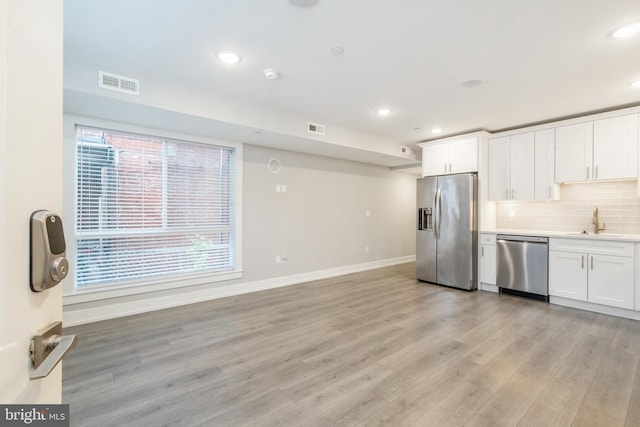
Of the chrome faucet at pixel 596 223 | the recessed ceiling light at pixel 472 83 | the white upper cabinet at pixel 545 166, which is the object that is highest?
A: the recessed ceiling light at pixel 472 83

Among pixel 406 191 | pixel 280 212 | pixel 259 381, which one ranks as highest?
pixel 406 191

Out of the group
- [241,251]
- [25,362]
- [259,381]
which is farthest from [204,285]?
[25,362]

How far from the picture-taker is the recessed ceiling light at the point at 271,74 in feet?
9.35

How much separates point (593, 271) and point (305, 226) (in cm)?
414

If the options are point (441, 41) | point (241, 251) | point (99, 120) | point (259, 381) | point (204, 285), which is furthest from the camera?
point (241, 251)

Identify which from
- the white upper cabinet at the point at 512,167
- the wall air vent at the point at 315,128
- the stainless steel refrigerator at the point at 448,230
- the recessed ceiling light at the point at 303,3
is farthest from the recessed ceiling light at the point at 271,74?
the white upper cabinet at the point at 512,167

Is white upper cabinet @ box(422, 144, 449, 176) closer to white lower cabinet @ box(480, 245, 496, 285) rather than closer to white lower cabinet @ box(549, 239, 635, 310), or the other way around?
white lower cabinet @ box(480, 245, 496, 285)

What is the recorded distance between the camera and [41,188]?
606 mm

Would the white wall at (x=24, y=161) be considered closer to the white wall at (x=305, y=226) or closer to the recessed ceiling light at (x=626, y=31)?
the recessed ceiling light at (x=626, y=31)

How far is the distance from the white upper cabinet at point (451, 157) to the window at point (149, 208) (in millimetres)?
3497

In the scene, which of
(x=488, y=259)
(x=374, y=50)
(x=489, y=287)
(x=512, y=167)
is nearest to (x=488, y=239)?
(x=488, y=259)

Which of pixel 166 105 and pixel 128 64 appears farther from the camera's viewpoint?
pixel 166 105

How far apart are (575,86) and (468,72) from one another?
4.36 feet

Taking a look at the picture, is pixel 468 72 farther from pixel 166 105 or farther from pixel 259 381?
pixel 259 381
